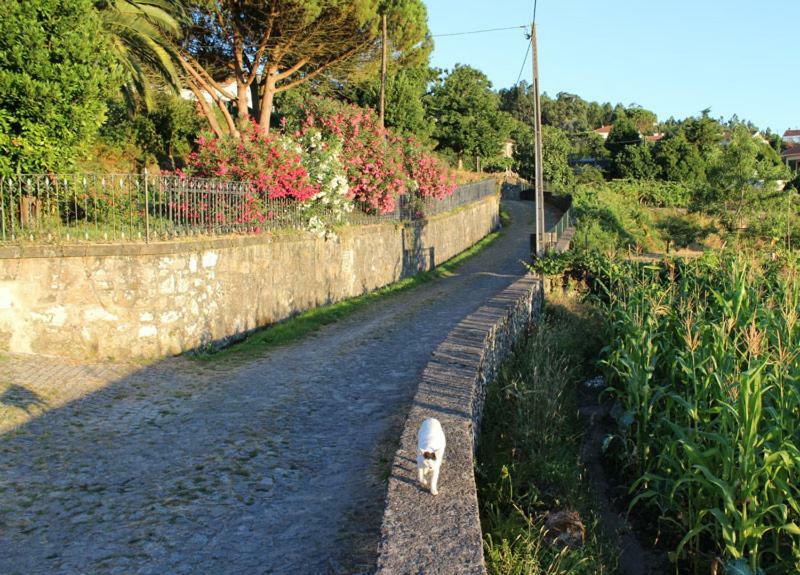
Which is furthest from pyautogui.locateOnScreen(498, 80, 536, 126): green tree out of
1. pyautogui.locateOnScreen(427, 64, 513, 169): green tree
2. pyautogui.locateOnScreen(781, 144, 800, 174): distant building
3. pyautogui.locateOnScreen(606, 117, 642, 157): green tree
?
pyautogui.locateOnScreen(427, 64, 513, 169): green tree

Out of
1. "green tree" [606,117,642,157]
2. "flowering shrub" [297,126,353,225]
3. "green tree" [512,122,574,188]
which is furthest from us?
"green tree" [606,117,642,157]

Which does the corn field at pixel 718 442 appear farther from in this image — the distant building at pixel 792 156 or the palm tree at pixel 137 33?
the distant building at pixel 792 156

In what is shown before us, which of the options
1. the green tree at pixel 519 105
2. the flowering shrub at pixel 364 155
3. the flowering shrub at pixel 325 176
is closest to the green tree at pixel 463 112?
the flowering shrub at pixel 364 155

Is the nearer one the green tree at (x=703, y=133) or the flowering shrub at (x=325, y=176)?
the flowering shrub at (x=325, y=176)

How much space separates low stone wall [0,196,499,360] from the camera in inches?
340

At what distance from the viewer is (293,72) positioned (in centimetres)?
2370

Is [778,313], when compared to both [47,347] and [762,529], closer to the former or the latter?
[762,529]

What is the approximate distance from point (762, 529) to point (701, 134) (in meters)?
67.5

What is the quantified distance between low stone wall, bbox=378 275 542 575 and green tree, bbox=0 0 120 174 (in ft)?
21.3

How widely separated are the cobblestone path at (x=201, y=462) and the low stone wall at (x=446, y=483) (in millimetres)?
598

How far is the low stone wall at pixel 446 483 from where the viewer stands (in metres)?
3.29

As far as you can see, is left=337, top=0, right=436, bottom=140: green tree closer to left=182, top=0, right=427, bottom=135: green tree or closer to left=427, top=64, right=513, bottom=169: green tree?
left=182, top=0, right=427, bottom=135: green tree

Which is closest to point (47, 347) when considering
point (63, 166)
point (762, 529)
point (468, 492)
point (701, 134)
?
point (63, 166)

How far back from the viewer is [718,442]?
5.29 meters
